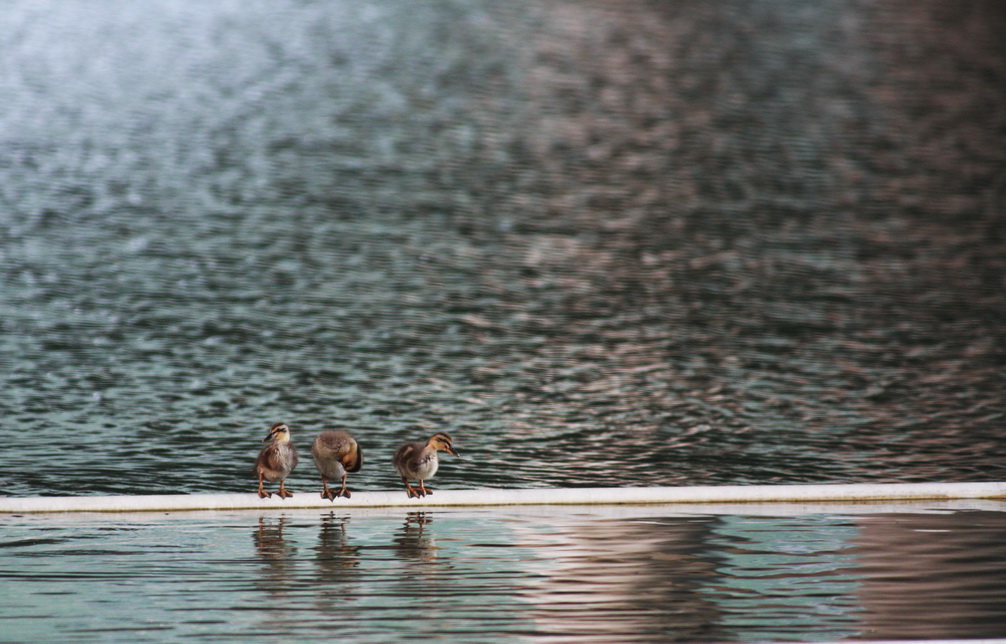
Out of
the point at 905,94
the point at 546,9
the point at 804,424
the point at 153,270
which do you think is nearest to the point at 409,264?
the point at 153,270

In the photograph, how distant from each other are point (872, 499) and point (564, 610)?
13.9 feet

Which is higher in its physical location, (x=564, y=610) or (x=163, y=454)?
(x=163, y=454)

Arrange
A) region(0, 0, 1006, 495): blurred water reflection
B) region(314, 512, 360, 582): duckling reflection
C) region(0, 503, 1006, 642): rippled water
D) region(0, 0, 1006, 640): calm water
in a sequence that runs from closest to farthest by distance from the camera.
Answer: region(0, 503, 1006, 642): rippled water
region(314, 512, 360, 582): duckling reflection
region(0, 0, 1006, 640): calm water
region(0, 0, 1006, 495): blurred water reflection

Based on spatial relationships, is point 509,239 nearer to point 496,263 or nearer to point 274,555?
point 496,263

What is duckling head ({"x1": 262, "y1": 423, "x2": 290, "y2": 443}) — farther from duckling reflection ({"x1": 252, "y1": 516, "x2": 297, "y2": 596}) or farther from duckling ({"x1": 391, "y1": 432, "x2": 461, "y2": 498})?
duckling ({"x1": 391, "y1": 432, "x2": 461, "y2": 498})

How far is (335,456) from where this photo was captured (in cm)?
Answer: 1121

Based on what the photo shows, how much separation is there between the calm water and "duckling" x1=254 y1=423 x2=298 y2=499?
54 centimetres

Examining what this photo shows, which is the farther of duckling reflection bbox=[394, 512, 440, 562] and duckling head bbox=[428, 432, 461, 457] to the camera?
duckling head bbox=[428, 432, 461, 457]

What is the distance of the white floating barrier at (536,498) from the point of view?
11086 millimetres

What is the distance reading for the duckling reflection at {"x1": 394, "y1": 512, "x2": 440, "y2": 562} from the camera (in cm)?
963

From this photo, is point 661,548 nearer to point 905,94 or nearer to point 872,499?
point 872,499

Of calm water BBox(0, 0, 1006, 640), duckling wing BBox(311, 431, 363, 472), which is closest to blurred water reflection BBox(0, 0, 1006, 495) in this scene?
calm water BBox(0, 0, 1006, 640)

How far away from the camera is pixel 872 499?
38.1 ft

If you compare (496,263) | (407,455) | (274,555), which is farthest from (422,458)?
(496,263)
